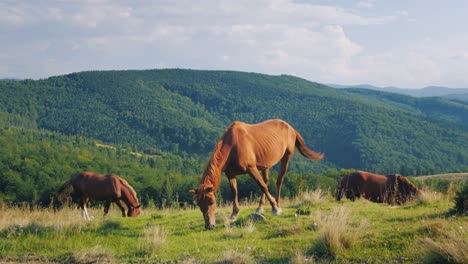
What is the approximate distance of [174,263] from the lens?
22.6 feet

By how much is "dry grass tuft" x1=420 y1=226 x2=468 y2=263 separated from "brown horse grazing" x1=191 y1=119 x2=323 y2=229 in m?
4.09

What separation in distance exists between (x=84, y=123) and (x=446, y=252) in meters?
192

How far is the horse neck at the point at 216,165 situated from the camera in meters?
8.88

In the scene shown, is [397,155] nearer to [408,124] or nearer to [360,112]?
[408,124]

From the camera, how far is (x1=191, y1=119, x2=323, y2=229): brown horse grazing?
8.71 m

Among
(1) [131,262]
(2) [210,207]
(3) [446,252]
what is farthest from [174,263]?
(3) [446,252]

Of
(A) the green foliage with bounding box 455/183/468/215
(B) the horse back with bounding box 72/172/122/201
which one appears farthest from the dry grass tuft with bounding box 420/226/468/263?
(B) the horse back with bounding box 72/172/122/201

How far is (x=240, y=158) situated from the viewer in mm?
9219

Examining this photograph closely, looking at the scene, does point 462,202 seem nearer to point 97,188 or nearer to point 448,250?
point 448,250

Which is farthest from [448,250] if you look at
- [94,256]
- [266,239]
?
[94,256]

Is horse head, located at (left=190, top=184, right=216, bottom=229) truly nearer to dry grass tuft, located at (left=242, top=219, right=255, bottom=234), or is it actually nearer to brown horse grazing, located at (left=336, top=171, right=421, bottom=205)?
dry grass tuft, located at (left=242, top=219, right=255, bottom=234)

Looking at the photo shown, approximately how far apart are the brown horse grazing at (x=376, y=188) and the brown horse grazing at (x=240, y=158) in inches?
132

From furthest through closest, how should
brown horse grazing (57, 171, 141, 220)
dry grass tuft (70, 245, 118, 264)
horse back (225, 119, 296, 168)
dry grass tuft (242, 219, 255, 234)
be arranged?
1. brown horse grazing (57, 171, 141, 220)
2. horse back (225, 119, 296, 168)
3. dry grass tuft (242, 219, 255, 234)
4. dry grass tuft (70, 245, 118, 264)

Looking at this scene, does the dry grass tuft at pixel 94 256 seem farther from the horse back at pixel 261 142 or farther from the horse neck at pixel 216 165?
the horse back at pixel 261 142
